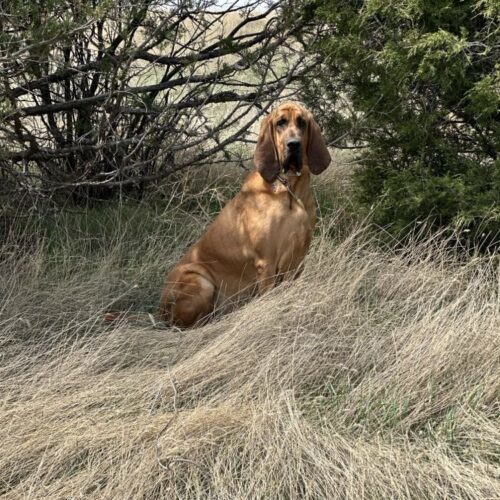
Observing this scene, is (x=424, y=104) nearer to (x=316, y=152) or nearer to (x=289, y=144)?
(x=316, y=152)

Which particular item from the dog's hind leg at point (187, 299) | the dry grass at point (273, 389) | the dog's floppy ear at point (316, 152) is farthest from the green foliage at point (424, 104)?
the dog's hind leg at point (187, 299)

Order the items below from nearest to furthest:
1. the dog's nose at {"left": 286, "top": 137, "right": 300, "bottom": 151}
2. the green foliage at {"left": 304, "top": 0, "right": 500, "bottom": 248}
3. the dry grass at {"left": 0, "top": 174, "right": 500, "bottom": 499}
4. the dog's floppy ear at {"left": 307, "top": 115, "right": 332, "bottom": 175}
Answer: the dry grass at {"left": 0, "top": 174, "right": 500, "bottom": 499} < the dog's nose at {"left": 286, "top": 137, "right": 300, "bottom": 151} < the dog's floppy ear at {"left": 307, "top": 115, "right": 332, "bottom": 175} < the green foliage at {"left": 304, "top": 0, "right": 500, "bottom": 248}

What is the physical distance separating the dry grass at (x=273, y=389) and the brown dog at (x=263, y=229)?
0.25m

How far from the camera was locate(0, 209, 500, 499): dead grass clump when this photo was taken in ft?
9.43

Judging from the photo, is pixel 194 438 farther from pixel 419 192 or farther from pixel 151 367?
pixel 419 192

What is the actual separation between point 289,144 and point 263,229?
0.49m

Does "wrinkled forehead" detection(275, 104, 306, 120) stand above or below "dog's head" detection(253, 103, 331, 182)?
above

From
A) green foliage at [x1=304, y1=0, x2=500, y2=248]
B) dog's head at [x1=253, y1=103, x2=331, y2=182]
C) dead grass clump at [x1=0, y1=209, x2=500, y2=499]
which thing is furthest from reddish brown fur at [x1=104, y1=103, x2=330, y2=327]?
green foliage at [x1=304, y1=0, x2=500, y2=248]

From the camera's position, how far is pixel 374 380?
11.3 ft

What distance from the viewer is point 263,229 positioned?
14.1ft

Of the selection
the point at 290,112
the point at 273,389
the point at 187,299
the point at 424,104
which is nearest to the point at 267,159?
the point at 290,112

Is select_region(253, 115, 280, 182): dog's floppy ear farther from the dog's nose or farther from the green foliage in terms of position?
the green foliage

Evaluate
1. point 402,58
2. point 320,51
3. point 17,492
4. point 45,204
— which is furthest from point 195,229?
point 17,492

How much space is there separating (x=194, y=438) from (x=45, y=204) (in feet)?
10.6
